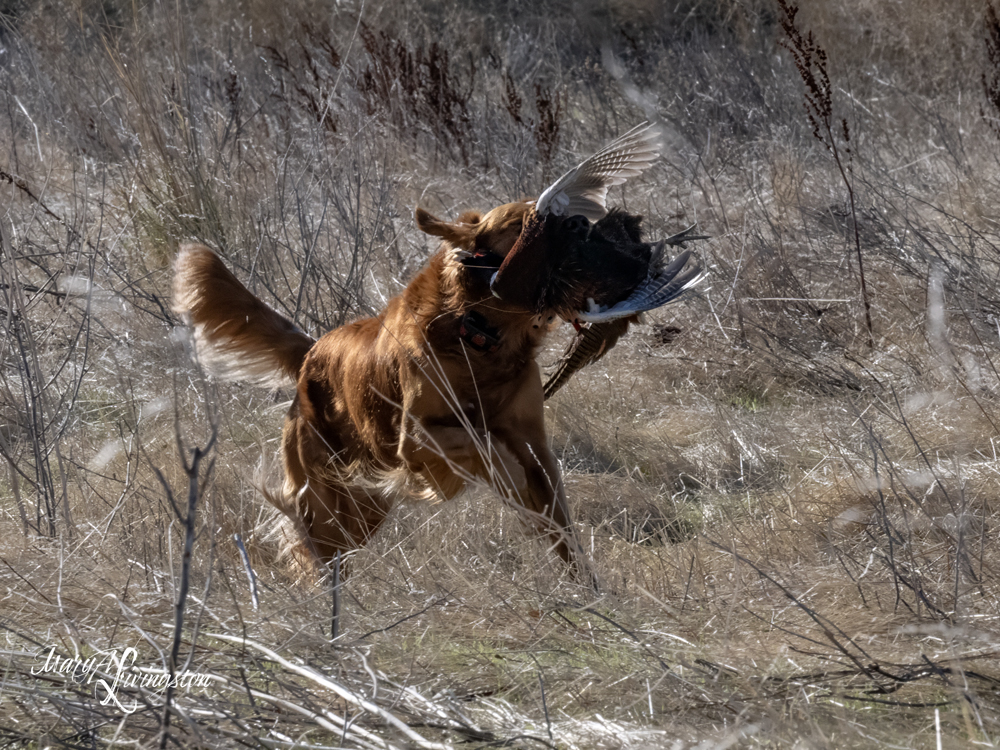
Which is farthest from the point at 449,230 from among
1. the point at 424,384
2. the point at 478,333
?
the point at 424,384

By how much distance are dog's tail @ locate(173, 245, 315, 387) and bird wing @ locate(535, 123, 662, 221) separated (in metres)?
1.26

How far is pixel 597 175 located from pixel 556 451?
1550 mm

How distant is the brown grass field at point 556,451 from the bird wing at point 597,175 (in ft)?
2.91

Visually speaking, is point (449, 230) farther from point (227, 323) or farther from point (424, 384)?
point (227, 323)

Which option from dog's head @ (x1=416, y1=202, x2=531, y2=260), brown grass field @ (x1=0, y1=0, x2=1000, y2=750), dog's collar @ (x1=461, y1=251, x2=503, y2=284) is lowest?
brown grass field @ (x1=0, y1=0, x2=1000, y2=750)

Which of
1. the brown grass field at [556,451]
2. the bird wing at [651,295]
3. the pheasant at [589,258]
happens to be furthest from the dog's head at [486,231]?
the brown grass field at [556,451]

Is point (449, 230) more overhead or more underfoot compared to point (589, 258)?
more overhead

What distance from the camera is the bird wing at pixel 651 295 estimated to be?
8.90 ft

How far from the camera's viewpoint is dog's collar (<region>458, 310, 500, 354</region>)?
303 centimetres

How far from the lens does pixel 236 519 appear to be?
3555 millimetres

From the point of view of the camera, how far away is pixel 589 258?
2.77 meters
